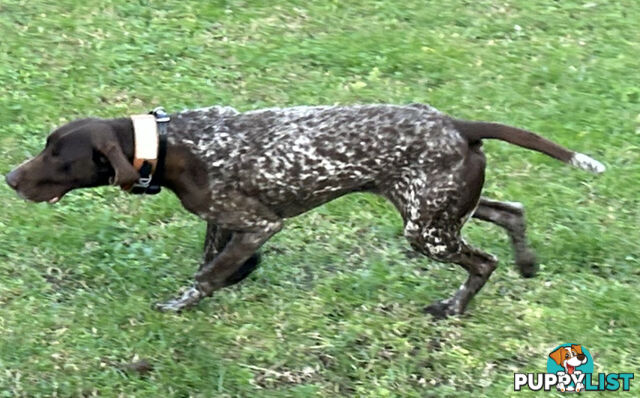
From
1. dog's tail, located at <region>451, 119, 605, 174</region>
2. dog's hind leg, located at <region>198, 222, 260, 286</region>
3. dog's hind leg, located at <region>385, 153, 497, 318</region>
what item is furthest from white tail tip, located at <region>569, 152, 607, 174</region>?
dog's hind leg, located at <region>198, 222, 260, 286</region>

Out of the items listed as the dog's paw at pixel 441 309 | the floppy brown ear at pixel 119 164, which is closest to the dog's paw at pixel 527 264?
the dog's paw at pixel 441 309

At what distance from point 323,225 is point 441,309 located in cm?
103

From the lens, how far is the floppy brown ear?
483 centimetres

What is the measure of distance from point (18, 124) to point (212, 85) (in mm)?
1366

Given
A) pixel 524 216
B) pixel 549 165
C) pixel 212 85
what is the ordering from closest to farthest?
pixel 524 216
pixel 549 165
pixel 212 85

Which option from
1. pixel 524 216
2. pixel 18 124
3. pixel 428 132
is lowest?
pixel 18 124

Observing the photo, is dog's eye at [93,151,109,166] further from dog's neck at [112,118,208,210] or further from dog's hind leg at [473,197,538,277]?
dog's hind leg at [473,197,538,277]

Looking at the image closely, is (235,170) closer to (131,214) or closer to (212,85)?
(131,214)

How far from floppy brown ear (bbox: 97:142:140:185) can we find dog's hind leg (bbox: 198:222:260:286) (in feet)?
2.39

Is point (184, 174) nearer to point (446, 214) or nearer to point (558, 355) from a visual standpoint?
point (446, 214)

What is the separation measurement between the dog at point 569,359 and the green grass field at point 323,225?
65mm

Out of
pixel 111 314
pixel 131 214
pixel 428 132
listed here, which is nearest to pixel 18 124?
pixel 131 214

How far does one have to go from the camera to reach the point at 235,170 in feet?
17.1

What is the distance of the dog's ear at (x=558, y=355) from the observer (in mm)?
5070
